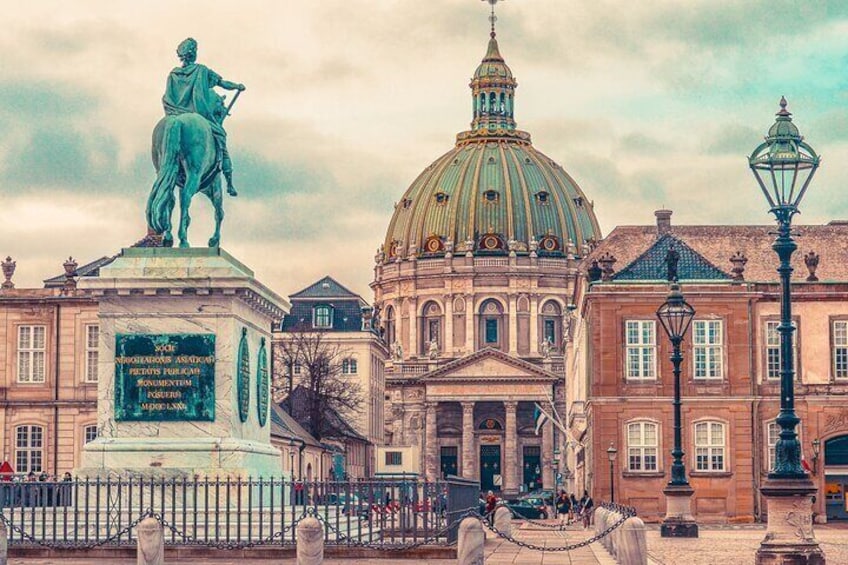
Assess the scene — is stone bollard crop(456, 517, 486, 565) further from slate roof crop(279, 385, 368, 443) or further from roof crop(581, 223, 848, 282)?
slate roof crop(279, 385, 368, 443)

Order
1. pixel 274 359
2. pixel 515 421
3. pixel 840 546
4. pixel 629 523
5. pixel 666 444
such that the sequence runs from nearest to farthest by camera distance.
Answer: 1. pixel 629 523
2. pixel 840 546
3. pixel 666 444
4. pixel 274 359
5. pixel 515 421

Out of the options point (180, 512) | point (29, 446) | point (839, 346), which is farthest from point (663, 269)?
point (180, 512)

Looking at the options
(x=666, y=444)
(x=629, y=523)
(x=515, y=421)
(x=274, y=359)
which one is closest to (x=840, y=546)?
(x=629, y=523)

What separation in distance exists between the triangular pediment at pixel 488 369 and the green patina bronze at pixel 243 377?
504ft

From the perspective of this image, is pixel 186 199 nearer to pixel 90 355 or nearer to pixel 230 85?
pixel 230 85

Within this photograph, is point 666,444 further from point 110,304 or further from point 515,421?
point 515,421

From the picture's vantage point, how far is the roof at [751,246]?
80875 mm

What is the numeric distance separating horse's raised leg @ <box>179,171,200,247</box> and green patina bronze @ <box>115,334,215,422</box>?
230 cm

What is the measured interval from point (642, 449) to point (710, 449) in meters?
2.65

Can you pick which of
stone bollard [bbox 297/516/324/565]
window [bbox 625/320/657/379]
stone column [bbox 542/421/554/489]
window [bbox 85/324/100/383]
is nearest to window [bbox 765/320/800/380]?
window [bbox 625/320/657/379]

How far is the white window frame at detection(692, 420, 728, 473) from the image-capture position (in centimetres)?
7318

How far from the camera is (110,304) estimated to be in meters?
31.7

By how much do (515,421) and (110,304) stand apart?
6216 inches

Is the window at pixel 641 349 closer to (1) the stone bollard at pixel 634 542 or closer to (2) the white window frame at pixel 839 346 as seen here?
(2) the white window frame at pixel 839 346
